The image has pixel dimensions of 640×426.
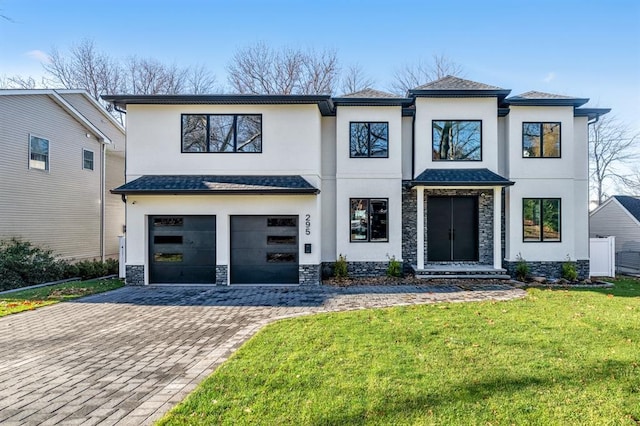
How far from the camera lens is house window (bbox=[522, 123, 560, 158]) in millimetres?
12938

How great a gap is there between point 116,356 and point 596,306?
9.84 m

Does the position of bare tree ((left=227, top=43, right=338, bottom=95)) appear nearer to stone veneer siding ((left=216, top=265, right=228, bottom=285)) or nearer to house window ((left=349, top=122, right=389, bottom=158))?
house window ((left=349, top=122, right=389, bottom=158))

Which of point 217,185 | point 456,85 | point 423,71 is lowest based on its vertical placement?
point 217,185

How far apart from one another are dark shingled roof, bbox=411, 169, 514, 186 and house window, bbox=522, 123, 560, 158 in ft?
5.26

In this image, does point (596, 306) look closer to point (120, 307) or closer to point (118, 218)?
point (120, 307)

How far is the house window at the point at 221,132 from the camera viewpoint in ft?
39.0

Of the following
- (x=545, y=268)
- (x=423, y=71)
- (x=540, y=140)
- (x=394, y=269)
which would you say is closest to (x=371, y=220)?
(x=394, y=269)

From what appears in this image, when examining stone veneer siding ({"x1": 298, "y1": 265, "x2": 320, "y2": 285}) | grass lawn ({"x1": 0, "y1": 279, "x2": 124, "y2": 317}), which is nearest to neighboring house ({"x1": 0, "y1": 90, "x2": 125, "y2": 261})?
grass lawn ({"x1": 0, "y1": 279, "x2": 124, "y2": 317})

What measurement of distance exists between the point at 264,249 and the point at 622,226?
61.4ft

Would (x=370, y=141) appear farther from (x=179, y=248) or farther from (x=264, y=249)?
(x=179, y=248)

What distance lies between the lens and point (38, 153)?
46.5 feet

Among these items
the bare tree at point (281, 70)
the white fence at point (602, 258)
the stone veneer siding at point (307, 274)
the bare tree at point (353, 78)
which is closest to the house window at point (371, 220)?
the stone veneer siding at point (307, 274)

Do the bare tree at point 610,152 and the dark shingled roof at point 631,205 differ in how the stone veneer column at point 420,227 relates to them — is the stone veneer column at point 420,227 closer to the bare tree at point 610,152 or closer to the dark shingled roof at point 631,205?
the dark shingled roof at point 631,205

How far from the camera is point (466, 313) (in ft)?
24.9
